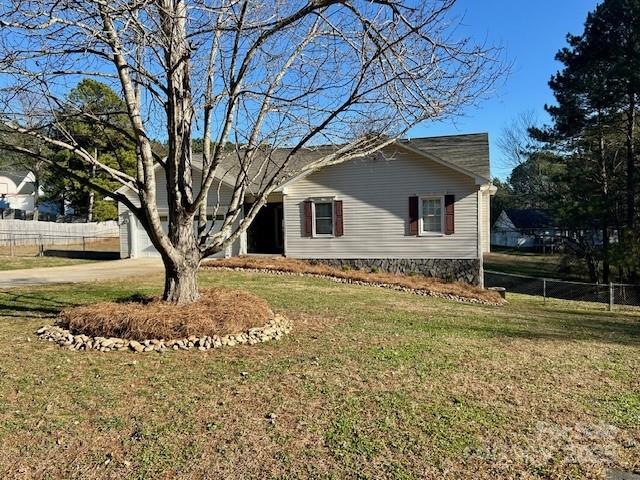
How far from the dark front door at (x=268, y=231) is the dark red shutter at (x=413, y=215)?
6156mm

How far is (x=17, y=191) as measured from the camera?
155ft

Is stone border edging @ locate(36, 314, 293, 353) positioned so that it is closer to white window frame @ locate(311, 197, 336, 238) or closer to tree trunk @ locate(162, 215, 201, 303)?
tree trunk @ locate(162, 215, 201, 303)

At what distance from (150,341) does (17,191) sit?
4970cm

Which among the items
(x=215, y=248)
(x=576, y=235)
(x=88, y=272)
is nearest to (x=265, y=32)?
(x=215, y=248)

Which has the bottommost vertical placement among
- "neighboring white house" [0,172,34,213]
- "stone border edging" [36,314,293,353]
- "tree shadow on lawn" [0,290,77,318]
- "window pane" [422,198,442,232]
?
"stone border edging" [36,314,293,353]

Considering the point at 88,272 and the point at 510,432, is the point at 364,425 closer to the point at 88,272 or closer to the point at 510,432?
the point at 510,432

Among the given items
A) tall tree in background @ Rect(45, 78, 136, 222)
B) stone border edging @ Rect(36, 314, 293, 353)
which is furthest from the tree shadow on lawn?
tall tree in background @ Rect(45, 78, 136, 222)

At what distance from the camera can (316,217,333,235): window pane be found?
1797 centimetres

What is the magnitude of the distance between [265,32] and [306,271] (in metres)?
10.1

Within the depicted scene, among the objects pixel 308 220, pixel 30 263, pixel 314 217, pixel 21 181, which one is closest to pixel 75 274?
pixel 30 263

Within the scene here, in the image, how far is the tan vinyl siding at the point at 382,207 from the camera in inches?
649

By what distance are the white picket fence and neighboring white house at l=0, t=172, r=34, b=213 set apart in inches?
636

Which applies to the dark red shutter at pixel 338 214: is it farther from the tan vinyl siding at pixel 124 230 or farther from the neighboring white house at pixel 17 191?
the neighboring white house at pixel 17 191

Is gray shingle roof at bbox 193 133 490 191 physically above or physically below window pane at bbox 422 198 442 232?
above
